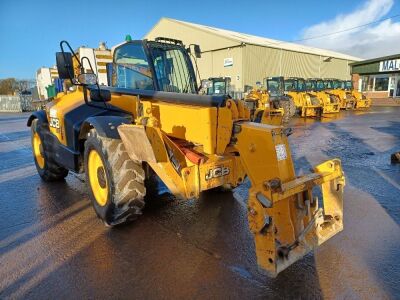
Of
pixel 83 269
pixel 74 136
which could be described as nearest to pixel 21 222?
pixel 74 136

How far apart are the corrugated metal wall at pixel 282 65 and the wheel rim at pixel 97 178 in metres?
27.1

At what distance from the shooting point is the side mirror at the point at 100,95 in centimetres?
434

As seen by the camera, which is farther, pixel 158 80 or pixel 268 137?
pixel 158 80

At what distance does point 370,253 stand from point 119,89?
11.8 ft

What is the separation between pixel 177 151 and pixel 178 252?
1.05m

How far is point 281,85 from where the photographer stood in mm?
19547

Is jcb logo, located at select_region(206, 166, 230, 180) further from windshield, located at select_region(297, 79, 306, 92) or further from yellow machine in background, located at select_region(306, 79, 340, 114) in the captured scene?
windshield, located at select_region(297, 79, 306, 92)

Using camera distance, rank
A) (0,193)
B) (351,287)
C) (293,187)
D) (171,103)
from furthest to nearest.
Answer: (0,193)
(171,103)
(351,287)
(293,187)

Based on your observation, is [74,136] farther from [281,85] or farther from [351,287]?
[281,85]

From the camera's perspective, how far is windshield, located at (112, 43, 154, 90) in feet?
14.4

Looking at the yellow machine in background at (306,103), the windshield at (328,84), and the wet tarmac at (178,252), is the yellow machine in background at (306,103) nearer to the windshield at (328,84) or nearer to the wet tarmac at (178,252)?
the windshield at (328,84)

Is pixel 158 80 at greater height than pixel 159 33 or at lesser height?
lesser

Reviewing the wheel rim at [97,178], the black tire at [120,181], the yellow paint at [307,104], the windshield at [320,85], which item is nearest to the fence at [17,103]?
the yellow paint at [307,104]

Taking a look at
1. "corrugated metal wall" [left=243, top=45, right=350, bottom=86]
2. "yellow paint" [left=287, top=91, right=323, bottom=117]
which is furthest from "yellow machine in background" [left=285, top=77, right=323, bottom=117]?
"corrugated metal wall" [left=243, top=45, right=350, bottom=86]
